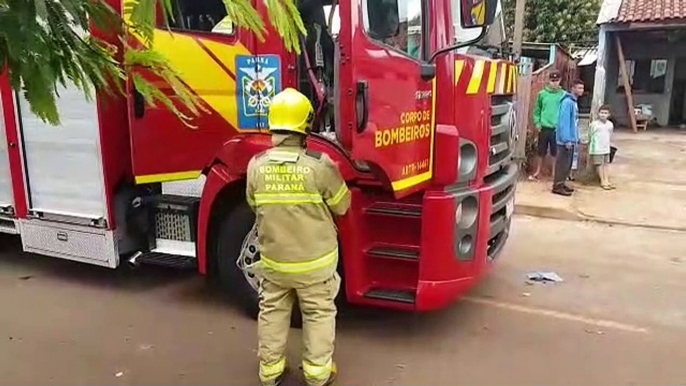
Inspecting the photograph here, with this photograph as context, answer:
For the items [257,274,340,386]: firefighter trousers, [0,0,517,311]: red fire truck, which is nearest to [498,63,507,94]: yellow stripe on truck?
[0,0,517,311]: red fire truck

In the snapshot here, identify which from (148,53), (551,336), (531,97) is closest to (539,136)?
(531,97)

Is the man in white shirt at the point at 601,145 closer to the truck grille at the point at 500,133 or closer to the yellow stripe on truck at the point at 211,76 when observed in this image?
the truck grille at the point at 500,133

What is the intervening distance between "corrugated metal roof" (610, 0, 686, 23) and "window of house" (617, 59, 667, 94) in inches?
163

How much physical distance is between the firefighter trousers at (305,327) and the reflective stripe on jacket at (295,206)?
113mm

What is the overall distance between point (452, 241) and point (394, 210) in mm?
381

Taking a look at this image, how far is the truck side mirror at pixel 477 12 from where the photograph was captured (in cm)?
334

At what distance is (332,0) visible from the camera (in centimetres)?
387

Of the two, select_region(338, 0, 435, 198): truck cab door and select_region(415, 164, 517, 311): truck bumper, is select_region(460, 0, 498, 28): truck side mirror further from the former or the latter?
select_region(415, 164, 517, 311): truck bumper

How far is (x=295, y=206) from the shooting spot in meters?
3.17

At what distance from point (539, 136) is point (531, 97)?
1584 millimetres

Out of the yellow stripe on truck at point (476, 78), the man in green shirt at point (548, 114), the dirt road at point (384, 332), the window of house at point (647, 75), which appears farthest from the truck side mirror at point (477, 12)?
the window of house at point (647, 75)

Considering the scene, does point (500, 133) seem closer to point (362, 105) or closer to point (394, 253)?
point (394, 253)

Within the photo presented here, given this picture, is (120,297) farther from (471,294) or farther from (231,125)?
(471,294)

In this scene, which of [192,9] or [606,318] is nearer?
[192,9]
